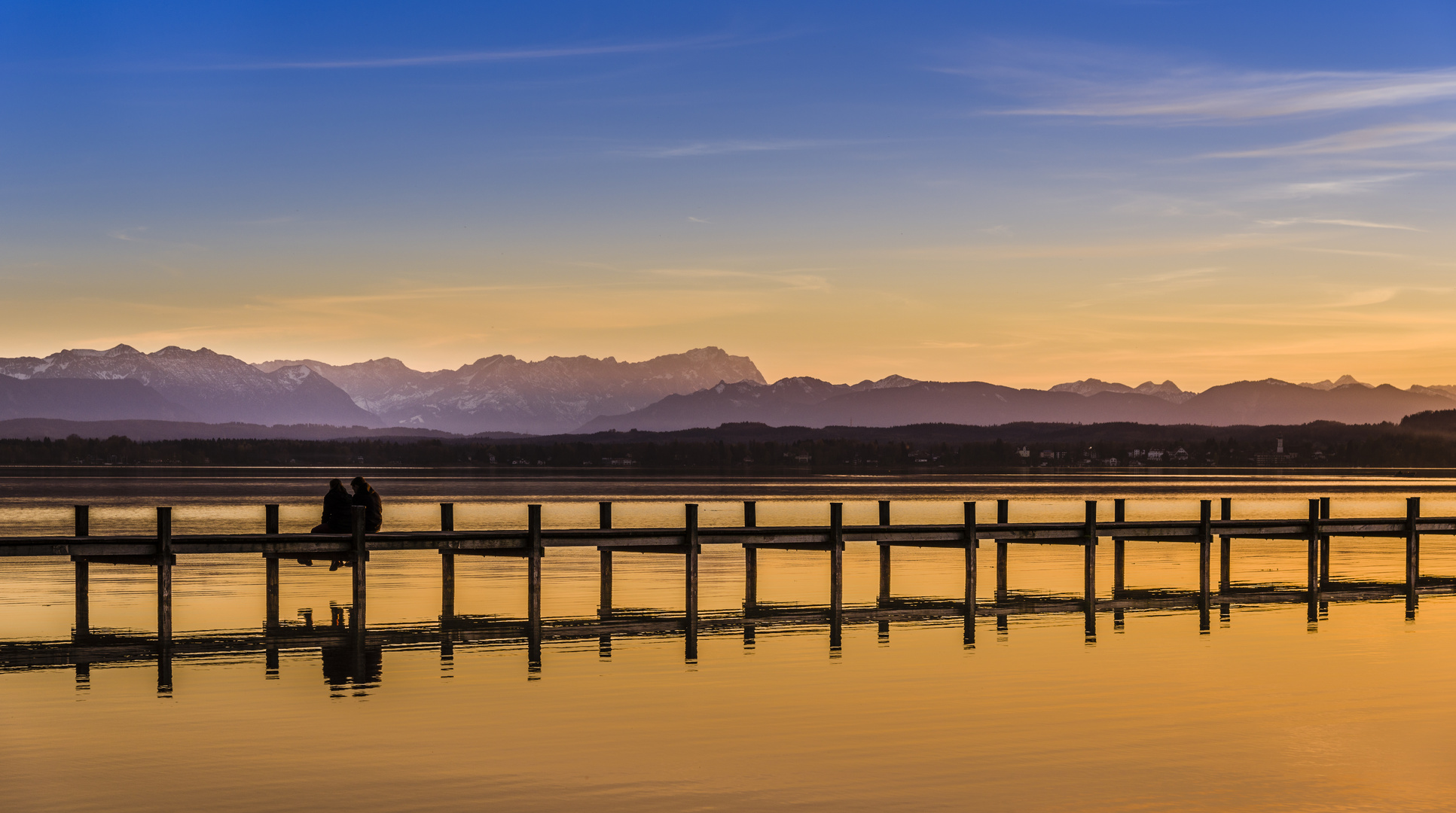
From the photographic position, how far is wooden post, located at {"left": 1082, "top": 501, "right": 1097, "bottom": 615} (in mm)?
31328

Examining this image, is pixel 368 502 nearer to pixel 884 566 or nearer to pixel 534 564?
pixel 534 564

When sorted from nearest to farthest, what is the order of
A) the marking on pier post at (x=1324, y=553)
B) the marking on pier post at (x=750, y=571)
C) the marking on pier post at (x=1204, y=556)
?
1. the marking on pier post at (x=1204, y=556)
2. the marking on pier post at (x=750, y=571)
3. the marking on pier post at (x=1324, y=553)

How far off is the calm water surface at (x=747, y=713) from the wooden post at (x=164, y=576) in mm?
764

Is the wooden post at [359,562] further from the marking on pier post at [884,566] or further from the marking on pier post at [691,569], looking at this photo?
the marking on pier post at [884,566]

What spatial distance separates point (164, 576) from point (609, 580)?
1022 cm

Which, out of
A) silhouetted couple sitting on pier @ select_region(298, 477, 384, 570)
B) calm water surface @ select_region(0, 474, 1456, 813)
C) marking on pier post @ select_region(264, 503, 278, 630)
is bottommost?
calm water surface @ select_region(0, 474, 1456, 813)

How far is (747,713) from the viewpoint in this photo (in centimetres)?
2058

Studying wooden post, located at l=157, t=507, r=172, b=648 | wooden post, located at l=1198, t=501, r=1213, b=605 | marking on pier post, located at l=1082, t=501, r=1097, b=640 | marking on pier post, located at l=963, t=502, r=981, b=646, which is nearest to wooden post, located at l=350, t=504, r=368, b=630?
wooden post, located at l=157, t=507, r=172, b=648

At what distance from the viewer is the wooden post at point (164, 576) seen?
25516mm

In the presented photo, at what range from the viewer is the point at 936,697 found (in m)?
21.9

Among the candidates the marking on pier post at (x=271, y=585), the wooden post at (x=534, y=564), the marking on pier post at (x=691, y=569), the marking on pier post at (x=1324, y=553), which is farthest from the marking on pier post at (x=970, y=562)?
the marking on pier post at (x=271, y=585)

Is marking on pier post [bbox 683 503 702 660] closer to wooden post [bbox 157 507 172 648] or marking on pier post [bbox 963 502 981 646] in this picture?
marking on pier post [bbox 963 502 981 646]

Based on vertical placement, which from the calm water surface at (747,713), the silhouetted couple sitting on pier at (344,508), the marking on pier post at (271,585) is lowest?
the calm water surface at (747,713)

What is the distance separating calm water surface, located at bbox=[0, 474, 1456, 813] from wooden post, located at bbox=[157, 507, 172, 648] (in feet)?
2.51
